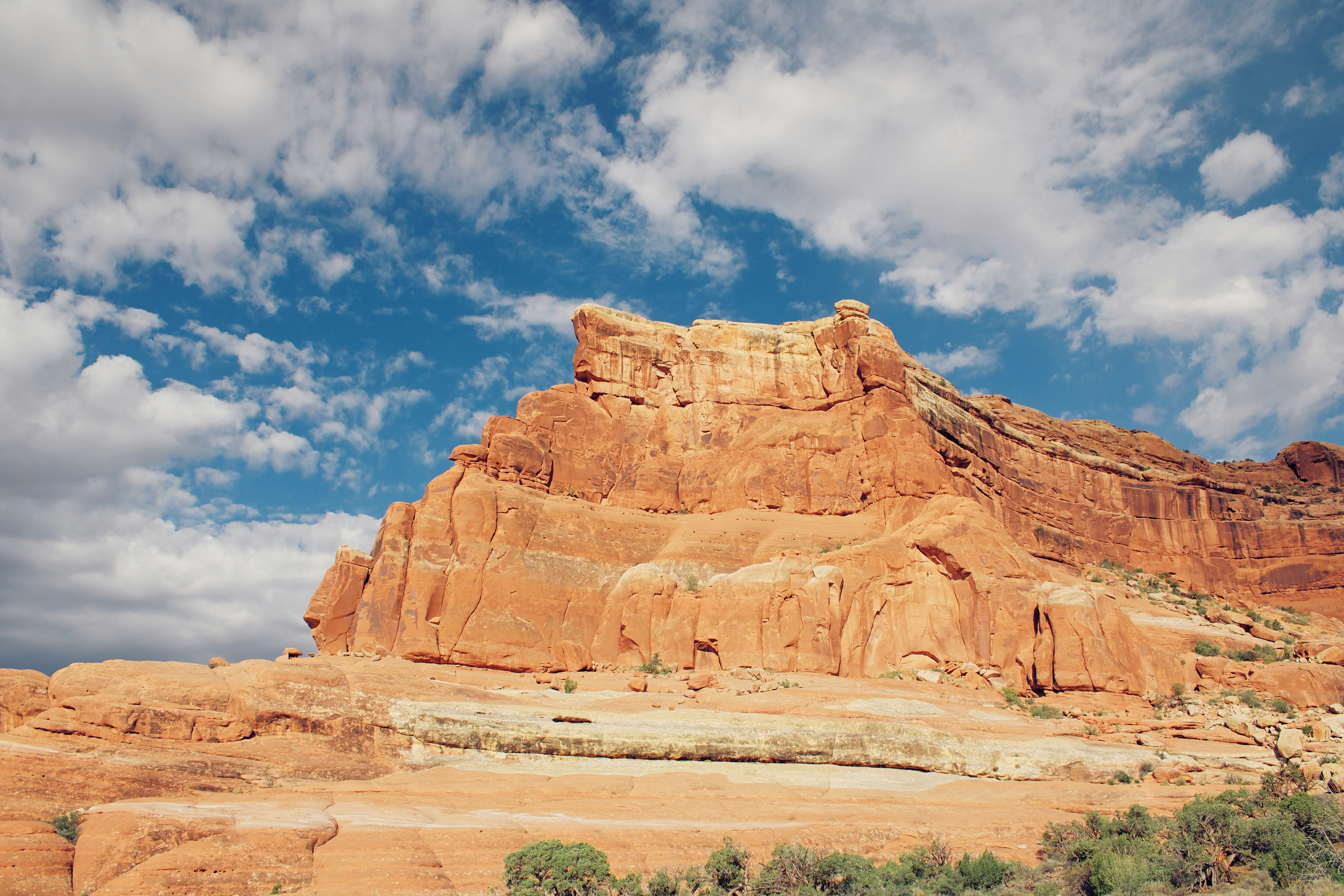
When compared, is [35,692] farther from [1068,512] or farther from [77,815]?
[1068,512]

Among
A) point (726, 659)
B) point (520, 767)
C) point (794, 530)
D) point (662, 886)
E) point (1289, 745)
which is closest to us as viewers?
point (662, 886)

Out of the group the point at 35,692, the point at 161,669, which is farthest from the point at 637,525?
the point at 35,692

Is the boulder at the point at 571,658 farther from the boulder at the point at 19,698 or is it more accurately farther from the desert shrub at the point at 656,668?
the boulder at the point at 19,698

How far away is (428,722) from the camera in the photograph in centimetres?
3331

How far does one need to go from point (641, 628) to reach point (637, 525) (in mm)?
9435

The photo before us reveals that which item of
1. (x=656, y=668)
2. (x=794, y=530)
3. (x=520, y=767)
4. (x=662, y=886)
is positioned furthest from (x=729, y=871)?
(x=794, y=530)

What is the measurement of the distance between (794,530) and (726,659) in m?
12.6

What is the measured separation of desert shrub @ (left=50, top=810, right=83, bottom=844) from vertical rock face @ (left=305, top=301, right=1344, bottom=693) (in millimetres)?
24192

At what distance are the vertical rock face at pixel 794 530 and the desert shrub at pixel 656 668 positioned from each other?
72cm

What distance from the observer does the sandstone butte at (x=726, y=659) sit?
24891mm

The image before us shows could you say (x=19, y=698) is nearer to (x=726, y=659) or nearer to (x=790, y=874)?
(x=790, y=874)

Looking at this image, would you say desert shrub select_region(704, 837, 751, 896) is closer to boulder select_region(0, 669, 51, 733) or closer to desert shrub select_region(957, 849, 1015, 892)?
desert shrub select_region(957, 849, 1015, 892)

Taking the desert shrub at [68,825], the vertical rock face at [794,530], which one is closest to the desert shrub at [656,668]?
the vertical rock face at [794,530]

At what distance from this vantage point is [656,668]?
154ft
